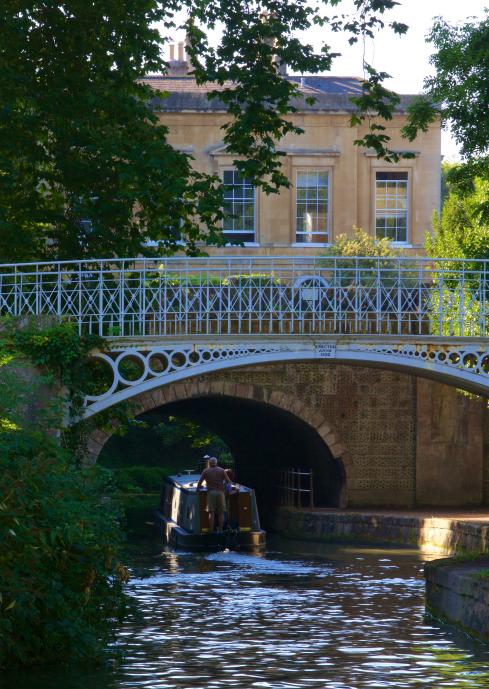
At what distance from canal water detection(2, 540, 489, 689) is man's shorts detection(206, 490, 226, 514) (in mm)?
3084

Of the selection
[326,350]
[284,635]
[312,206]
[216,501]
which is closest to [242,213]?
[312,206]

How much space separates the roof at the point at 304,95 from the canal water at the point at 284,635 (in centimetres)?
1327

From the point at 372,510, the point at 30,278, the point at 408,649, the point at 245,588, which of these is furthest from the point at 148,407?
the point at 408,649

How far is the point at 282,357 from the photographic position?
19.8 meters

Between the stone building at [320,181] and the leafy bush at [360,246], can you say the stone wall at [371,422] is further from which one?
the stone building at [320,181]

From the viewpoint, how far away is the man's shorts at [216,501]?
24.8m

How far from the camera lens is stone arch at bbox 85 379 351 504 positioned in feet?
86.8

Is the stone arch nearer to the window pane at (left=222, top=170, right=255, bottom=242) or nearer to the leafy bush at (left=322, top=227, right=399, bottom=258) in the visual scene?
the leafy bush at (left=322, top=227, right=399, bottom=258)

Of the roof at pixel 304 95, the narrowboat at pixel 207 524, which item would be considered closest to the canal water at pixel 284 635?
the narrowboat at pixel 207 524

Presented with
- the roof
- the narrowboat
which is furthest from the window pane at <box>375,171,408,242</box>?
the narrowboat

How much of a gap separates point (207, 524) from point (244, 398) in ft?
10.7

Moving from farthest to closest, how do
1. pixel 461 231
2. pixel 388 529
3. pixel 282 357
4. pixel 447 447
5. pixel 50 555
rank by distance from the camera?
pixel 447 447, pixel 461 231, pixel 388 529, pixel 282 357, pixel 50 555

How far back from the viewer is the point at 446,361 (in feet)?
65.9

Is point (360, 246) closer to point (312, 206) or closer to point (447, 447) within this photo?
point (312, 206)
